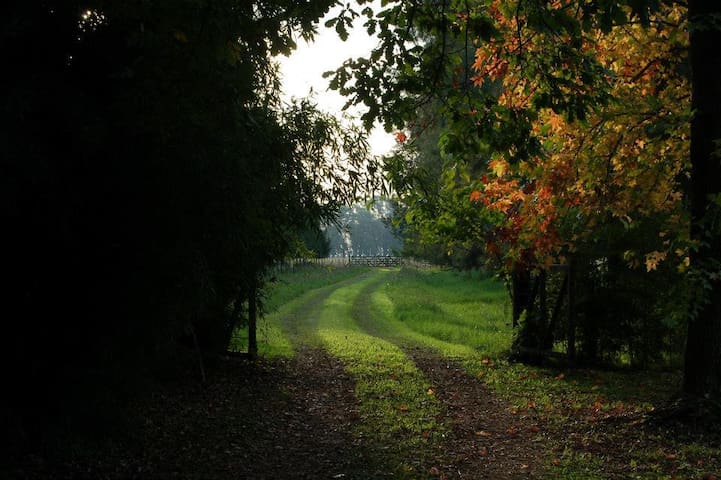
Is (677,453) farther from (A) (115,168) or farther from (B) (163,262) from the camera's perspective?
(A) (115,168)

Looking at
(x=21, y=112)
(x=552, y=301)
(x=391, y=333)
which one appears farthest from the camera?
(x=391, y=333)

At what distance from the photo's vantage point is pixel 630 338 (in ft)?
35.1

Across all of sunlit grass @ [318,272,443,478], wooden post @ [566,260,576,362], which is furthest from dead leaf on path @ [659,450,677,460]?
wooden post @ [566,260,576,362]

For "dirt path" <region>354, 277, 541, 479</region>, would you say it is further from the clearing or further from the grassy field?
the grassy field

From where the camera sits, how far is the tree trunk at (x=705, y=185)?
7.11 meters

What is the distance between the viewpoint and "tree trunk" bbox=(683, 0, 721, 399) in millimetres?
7113

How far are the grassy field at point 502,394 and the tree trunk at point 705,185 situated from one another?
2.77 ft

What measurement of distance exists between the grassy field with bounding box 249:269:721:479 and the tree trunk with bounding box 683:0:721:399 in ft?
2.77

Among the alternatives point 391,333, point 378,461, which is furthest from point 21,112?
point 391,333

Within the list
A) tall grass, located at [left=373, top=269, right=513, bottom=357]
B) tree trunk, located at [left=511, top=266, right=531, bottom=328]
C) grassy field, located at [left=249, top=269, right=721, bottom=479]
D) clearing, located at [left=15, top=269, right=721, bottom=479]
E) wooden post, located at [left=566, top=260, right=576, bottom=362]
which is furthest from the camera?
tall grass, located at [left=373, top=269, right=513, bottom=357]

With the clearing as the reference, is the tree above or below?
above

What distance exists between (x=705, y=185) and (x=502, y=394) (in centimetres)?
431

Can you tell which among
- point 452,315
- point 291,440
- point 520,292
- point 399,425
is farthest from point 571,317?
point 452,315

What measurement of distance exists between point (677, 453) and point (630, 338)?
469cm
